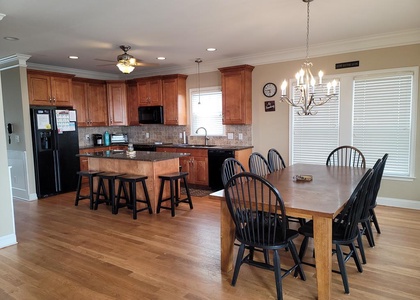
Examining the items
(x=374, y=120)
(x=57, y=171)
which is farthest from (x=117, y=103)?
(x=374, y=120)

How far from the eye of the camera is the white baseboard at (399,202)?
448 cm

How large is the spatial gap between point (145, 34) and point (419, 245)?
417cm

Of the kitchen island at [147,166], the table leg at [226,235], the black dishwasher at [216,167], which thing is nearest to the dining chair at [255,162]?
the table leg at [226,235]

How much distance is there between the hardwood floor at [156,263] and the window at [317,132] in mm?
1364

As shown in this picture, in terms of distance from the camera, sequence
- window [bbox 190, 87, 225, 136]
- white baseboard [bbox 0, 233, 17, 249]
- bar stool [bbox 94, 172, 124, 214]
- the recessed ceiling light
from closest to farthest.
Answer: white baseboard [bbox 0, 233, 17, 249], the recessed ceiling light, bar stool [bbox 94, 172, 124, 214], window [bbox 190, 87, 225, 136]

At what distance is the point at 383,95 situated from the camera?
4586 mm

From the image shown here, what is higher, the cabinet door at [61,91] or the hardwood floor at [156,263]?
the cabinet door at [61,91]

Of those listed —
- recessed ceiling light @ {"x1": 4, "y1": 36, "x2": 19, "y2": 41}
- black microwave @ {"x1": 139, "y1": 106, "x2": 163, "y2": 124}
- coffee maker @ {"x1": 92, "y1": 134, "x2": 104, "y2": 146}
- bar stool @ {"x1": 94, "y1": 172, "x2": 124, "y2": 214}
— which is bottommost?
bar stool @ {"x1": 94, "y1": 172, "x2": 124, "y2": 214}

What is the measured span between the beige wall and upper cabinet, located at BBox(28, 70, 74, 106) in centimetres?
373

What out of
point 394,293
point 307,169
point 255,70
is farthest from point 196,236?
point 255,70

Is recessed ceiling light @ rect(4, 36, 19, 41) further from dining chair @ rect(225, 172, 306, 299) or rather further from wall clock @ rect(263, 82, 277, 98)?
wall clock @ rect(263, 82, 277, 98)

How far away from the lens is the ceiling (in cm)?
319

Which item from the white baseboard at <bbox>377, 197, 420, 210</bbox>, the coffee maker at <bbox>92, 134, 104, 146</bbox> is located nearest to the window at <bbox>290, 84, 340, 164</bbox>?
the white baseboard at <bbox>377, 197, 420, 210</bbox>

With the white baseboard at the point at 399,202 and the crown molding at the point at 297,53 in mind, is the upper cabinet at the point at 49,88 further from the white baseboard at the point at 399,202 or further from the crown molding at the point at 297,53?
the white baseboard at the point at 399,202
